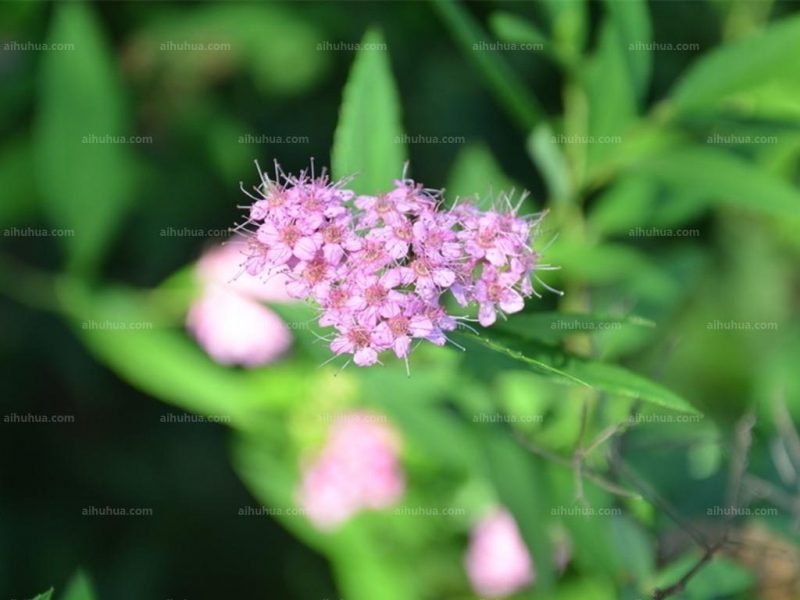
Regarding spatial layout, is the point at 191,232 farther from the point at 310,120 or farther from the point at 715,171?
the point at 715,171

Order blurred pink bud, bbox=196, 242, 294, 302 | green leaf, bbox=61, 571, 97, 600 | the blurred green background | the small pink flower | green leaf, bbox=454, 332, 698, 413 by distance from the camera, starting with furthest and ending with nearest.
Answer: blurred pink bud, bbox=196, 242, 294, 302
the blurred green background
green leaf, bbox=61, 571, 97, 600
the small pink flower
green leaf, bbox=454, 332, 698, 413

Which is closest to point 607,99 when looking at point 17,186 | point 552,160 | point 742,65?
point 552,160

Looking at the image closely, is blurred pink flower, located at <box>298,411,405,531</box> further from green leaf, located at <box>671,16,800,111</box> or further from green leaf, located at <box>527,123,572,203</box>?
green leaf, located at <box>671,16,800,111</box>

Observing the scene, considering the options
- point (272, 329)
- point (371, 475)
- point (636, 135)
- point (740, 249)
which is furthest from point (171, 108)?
point (740, 249)

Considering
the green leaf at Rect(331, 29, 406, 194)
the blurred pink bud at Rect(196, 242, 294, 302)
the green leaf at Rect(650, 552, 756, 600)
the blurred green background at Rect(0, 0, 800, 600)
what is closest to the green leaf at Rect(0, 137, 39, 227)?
the blurred green background at Rect(0, 0, 800, 600)

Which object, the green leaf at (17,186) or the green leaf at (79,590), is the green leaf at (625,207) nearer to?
the green leaf at (79,590)

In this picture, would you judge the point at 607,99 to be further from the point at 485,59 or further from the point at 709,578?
the point at 709,578
